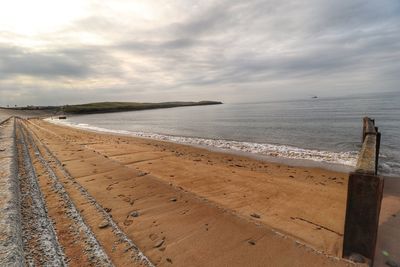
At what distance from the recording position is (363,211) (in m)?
2.68

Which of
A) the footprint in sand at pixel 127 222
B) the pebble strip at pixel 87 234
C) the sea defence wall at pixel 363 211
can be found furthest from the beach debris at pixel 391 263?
the footprint in sand at pixel 127 222

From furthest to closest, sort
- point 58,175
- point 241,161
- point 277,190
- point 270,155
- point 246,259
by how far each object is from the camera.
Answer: point 270,155 → point 241,161 → point 58,175 → point 277,190 → point 246,259

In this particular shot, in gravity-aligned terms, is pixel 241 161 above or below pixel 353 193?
below

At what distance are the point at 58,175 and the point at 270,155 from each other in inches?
426

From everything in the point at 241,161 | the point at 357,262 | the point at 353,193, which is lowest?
the point at 241,161

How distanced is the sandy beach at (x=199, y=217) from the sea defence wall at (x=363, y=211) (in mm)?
273

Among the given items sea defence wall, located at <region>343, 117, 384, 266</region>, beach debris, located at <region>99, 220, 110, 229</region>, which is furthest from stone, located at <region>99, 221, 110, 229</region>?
sea defence wall, located at <region>343, 117, 384, 266</region>

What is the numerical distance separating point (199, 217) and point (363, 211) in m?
2.62

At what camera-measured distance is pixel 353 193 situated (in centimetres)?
268

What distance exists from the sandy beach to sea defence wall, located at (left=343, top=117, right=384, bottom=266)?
27 cm

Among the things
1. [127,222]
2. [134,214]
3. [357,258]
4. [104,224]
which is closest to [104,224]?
[104,224]

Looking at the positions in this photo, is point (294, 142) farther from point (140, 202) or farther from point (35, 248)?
point (35, 248)

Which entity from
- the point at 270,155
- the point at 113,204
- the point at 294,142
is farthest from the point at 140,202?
the point at 294,142

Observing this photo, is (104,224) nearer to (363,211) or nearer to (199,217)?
(199,217)
